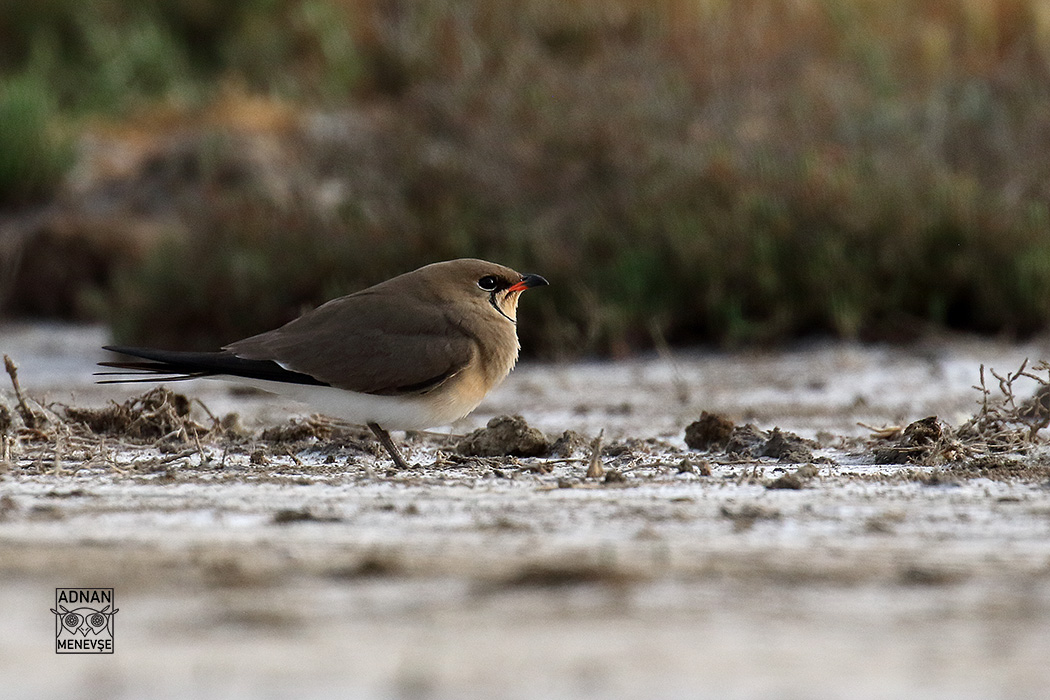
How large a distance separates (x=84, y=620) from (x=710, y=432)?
2752 mm

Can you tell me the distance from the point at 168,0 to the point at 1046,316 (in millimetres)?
12059

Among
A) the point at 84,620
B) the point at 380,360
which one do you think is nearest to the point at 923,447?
the point at 380,360

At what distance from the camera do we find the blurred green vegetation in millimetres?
8273

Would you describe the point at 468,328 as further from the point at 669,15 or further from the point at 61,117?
the point at 61,117

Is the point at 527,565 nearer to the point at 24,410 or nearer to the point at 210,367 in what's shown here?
the point at 210,367

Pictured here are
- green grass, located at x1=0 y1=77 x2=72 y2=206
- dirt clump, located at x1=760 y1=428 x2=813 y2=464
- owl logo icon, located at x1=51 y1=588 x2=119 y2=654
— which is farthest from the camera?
green grass, located at x1=0 y1=77 x2=72 y2=206

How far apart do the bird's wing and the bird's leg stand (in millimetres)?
141

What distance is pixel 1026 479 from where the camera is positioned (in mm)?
4113

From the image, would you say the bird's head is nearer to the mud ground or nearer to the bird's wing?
the bird's wing

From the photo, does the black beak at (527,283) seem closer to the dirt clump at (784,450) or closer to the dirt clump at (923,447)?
the dirt clump at (784,450)

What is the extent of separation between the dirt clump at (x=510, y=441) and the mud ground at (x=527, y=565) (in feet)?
0.18

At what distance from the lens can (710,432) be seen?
4.95 meters

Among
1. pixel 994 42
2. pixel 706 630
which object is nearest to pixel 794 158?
pixel 994 42

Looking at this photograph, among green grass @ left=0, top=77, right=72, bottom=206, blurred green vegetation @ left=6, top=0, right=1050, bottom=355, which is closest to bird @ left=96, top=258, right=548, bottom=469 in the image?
blurred green vegetation @ left=6, top=0, right=1050, bottom=355
